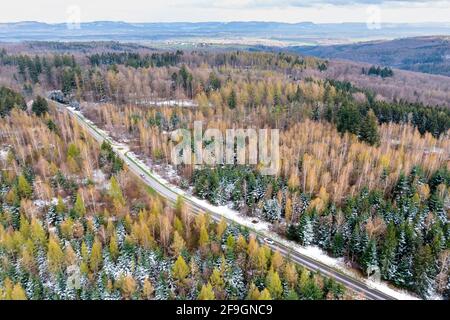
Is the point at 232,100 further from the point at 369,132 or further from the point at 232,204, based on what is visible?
the point at 232,204

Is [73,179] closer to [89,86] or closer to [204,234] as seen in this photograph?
[204,234]

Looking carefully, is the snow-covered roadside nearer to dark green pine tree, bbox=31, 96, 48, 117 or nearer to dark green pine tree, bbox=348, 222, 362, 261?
dark green pine tree, bbox=348, 222, 362, 261

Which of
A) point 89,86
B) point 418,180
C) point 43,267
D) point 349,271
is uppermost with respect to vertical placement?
point 89,86

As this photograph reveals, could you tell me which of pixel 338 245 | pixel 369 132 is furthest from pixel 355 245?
pixel 369 132

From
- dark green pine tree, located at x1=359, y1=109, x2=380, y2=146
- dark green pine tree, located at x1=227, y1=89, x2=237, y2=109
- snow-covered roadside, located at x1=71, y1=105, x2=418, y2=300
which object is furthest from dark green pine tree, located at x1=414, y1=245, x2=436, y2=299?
dark green pine tree, located at x1=227, y1=89, x2=237, y2=109

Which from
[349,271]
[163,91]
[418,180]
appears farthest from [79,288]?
[163,91]

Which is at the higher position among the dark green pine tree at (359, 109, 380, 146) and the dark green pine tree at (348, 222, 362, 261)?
the dark green pine tree at (359, 109, 380, 146)

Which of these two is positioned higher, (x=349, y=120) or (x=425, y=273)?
(x=349, y=120)

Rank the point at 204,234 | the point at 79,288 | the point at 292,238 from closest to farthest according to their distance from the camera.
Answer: the point at 79,288 < the point at 204,234 < the point at 292,238
